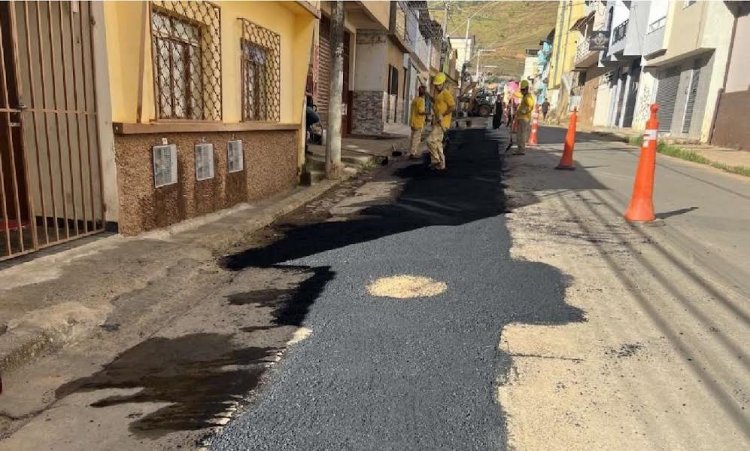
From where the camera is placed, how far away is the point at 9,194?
4.81m

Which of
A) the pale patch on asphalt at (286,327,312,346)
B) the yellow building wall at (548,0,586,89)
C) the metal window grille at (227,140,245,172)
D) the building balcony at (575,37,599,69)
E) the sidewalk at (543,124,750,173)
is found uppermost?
the yellow building wall at (548,0,586,89)

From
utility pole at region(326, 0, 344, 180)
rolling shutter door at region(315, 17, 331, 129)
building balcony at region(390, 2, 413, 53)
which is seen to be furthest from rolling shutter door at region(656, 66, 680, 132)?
utility pole at region(326, 0, 344, 180)

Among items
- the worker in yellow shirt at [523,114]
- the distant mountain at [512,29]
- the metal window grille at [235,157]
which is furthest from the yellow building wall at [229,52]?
the distant mountain at [512,29]

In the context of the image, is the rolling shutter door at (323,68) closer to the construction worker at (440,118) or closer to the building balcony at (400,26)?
the construction worker at (440,118)

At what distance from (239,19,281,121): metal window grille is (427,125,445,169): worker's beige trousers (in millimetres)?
3382

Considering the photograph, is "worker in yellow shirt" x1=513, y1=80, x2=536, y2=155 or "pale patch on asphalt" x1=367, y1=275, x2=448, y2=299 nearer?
"pale patch on asphalt" x1=367, y1=275, x2=448, y2=299

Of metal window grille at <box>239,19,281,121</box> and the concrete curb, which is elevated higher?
metal window grille at <box>239,19,281,121</box>

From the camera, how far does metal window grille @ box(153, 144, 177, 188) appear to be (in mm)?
4973

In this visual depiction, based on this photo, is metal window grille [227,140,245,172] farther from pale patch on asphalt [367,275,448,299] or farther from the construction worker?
the construction worker

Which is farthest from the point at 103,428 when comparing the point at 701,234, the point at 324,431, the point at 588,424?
the point at 701,234

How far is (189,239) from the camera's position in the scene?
489 cm

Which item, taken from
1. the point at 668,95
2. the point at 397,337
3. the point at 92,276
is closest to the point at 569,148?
the point at 397,337

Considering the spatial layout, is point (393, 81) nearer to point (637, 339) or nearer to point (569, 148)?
point (569, 148)

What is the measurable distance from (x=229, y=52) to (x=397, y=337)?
446cm
